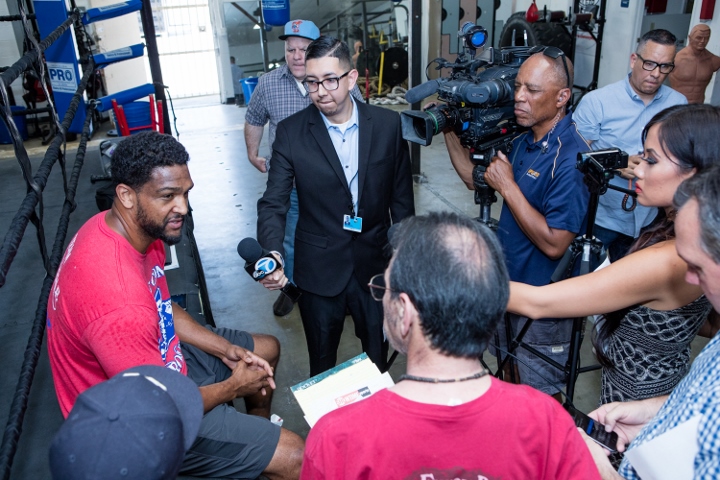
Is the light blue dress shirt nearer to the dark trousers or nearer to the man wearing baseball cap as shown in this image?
the dark trousers

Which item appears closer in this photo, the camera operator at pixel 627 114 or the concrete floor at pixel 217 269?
the concrete floor at pixel 217 269

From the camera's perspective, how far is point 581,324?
6.77 feet

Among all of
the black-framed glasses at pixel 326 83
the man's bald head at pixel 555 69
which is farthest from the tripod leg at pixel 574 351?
the black-framed glasses at pixel 326 83

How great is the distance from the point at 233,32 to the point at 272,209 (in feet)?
33.7

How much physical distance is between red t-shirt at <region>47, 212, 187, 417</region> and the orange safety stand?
304cm

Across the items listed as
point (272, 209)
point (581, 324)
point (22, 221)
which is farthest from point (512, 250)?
point (22, 221)

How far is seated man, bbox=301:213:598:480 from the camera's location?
1.00 metres

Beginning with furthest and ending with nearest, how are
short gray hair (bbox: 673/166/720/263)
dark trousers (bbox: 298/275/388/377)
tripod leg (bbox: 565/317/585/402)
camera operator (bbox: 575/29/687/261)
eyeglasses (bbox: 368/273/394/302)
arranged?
camera operator (bbox: 575/29/687/261)
dark trousers (bbox: 298/275/388/377)
tripod leg (bbox: 565/317/585/402)
eyeglasses (bbox: 368/273/394/302)
short gray hair (bbox: 673/166/720/263)

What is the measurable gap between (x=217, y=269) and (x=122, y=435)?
3597mm

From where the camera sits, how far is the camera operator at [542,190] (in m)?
2.13

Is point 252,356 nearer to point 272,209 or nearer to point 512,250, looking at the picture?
point 272,209

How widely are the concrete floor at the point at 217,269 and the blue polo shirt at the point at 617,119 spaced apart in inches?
36.4

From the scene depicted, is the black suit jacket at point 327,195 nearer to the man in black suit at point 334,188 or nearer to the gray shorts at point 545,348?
the man in black suit at point 334,188

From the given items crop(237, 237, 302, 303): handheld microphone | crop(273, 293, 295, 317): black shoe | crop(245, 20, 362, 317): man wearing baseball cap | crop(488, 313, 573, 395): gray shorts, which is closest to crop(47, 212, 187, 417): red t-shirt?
crop(237, 237, 302, 303): handheld microphone
